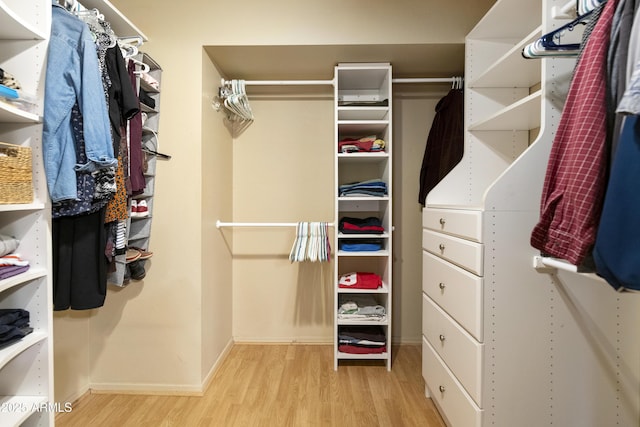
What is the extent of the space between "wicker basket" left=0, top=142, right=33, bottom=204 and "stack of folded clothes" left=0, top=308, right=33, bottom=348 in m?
0.38

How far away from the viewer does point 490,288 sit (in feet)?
4.13

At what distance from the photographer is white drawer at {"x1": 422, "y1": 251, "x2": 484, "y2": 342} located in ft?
4.20

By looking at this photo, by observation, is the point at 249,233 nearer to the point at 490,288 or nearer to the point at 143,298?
the point at 143,298

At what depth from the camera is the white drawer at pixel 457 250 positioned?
1.28m

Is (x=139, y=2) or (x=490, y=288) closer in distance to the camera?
(x=490, y=288)

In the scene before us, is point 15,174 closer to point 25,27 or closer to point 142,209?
point 25,27

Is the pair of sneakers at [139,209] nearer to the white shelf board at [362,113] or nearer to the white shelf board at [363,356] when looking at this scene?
the white shelf board at [362,113]

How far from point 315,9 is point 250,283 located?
6.44 ft

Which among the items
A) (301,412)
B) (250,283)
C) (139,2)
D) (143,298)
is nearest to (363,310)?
(301,412)

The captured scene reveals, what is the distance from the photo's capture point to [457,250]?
1.46 m

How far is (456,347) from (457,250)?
0.44 meters

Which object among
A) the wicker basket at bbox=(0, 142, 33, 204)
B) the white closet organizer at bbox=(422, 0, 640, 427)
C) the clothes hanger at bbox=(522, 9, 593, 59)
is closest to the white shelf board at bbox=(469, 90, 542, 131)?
the white closet organizer at bbox=(422, 0, 640, 427)

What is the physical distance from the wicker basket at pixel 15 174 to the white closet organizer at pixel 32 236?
4 centimetres

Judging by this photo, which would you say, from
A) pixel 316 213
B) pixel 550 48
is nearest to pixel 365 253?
pixel 316 213
